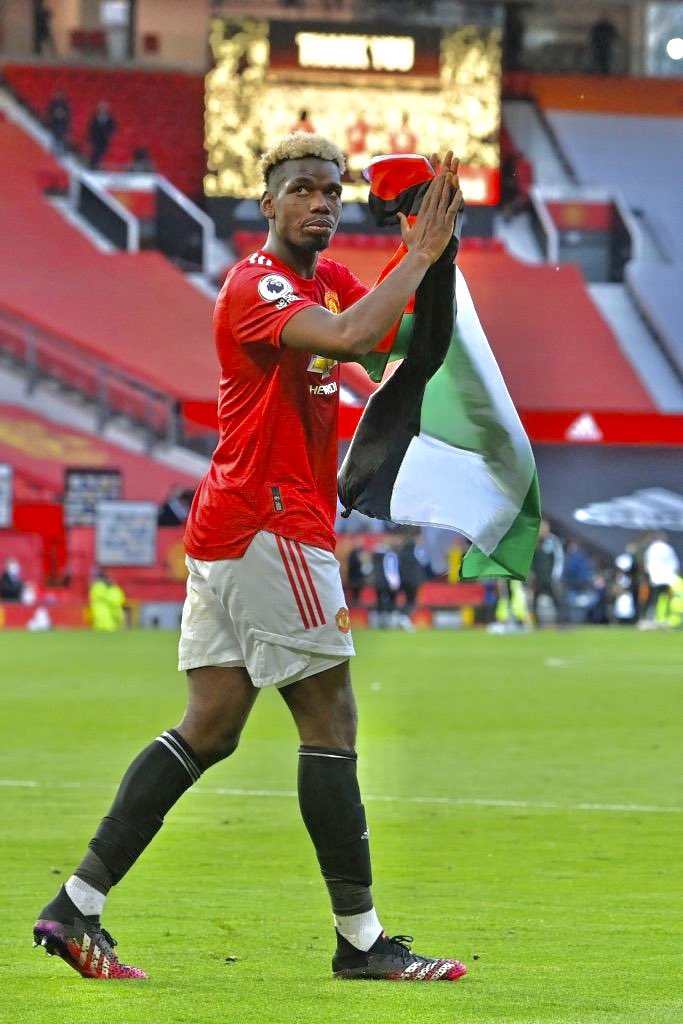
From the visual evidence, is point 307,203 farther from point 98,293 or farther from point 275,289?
point 98,293

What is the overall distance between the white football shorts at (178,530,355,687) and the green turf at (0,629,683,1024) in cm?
81

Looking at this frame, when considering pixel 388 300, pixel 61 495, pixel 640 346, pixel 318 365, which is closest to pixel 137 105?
pixel 61 495

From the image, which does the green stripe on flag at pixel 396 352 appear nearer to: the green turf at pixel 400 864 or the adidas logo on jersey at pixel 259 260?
the adidas logo on jersey at pixel 259 260

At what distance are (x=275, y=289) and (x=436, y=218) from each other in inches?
17.7

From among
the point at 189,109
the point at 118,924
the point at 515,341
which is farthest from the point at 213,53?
the point at 118,924

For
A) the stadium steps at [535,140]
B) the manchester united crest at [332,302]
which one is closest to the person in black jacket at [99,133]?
the stadium steps at [535,140]

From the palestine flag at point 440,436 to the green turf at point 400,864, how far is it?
1.22 meters

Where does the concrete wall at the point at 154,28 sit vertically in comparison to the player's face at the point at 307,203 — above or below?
below

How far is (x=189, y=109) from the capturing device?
46.8 metres

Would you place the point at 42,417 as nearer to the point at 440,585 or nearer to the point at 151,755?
the point at 440,585

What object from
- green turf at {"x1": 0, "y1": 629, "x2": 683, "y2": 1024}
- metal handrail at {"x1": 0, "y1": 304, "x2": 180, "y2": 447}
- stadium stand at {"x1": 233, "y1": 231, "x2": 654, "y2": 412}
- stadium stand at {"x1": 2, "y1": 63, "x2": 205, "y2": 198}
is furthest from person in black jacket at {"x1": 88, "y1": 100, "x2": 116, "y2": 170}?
green turf at {"x1": 0, "y1": 629, "x2": 683, "y2": 1024}

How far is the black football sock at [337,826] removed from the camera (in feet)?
16.5

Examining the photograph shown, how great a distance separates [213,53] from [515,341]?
31.2ft

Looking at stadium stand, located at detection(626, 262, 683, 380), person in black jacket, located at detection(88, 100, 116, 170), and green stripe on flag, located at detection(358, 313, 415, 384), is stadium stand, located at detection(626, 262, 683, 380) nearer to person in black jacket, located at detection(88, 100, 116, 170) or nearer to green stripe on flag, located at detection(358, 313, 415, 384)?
person in black jacket, located at detection(88, 100, 116, 170)
